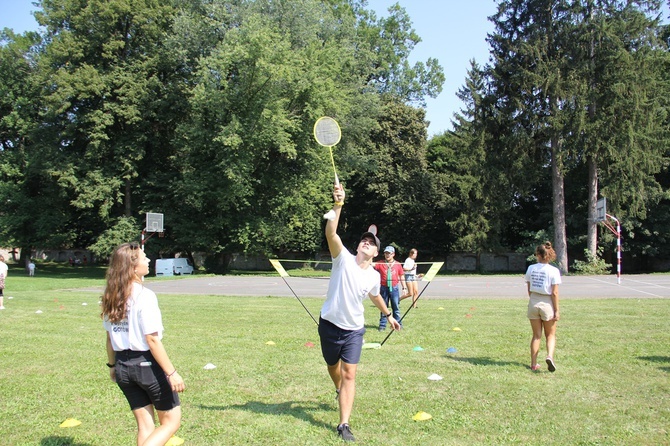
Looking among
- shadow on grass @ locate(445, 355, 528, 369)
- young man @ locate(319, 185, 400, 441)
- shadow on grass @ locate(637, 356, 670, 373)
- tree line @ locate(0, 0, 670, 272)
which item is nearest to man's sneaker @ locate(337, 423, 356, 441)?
young man @ locate(319, 185, 400, 441)

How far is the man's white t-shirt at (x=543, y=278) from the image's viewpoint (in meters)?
8.23

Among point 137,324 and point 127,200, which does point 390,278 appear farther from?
point 127,200

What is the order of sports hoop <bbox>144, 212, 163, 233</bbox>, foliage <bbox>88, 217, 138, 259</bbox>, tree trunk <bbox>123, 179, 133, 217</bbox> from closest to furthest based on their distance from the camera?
sports hoop <bbox>144, 212, 163, 233</bbox> < foliage <bbox>88, 217, 138, 259</bbox> < tree trunk <bbox>123, 179, 133, 217</bbox>

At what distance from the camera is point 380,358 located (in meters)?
9.03

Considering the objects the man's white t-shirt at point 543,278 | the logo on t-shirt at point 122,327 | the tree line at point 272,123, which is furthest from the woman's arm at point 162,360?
the tree line at point 272,123

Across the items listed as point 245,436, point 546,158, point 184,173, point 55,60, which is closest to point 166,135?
point 184,173

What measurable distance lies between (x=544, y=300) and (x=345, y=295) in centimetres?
389

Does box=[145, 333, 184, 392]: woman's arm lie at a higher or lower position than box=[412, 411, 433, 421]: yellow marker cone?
higher

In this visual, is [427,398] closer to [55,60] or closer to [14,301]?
[14,301]

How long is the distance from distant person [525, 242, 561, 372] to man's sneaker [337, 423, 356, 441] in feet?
12.8

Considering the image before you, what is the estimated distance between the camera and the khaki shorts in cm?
823

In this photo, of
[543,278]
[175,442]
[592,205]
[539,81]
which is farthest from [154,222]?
[175,442]

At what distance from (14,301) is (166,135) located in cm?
2594

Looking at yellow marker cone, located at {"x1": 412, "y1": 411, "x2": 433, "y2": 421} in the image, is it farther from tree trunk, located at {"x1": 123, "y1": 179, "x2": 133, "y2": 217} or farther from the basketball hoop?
tree trunk, located at {"x1": 123, "y1": 179, "x2": 133, "y2": 217}
